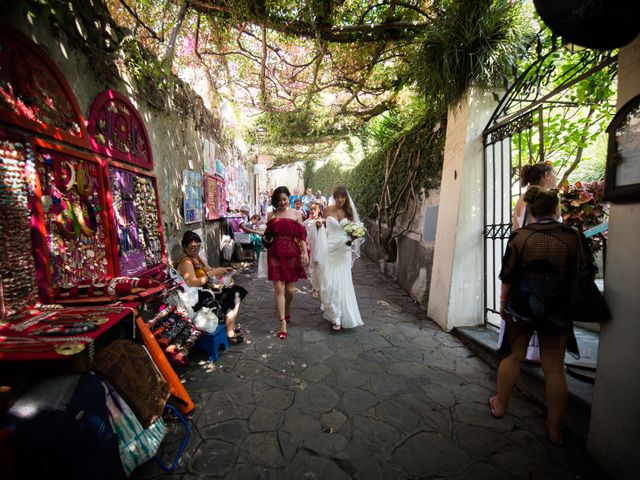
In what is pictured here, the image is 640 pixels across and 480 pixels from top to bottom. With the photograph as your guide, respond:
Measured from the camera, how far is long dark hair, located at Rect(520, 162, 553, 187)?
2.69m

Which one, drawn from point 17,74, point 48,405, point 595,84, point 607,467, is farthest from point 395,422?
point 595,84

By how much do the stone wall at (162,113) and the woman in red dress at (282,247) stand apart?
1.59 meters

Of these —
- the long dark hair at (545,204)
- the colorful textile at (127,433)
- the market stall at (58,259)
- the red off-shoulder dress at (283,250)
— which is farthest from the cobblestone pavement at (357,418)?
the long dark hair at (545,204)

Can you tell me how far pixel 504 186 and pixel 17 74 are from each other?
4.77 metres

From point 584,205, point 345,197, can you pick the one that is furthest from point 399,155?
point 584,205

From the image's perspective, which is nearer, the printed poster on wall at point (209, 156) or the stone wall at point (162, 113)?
the stone wall at point (162, 113)

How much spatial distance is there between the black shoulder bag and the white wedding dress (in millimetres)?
2485

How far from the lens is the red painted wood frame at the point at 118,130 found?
278 cm

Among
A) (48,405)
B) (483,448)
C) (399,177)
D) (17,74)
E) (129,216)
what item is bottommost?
(483,448)

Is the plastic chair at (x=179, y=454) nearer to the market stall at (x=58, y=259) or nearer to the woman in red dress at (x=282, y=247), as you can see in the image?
the market stall at (x=58, y=259)

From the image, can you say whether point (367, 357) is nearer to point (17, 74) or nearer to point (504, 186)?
point (504, 186)

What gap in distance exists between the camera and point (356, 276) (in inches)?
283

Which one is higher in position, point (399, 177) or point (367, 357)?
point (399, 177)

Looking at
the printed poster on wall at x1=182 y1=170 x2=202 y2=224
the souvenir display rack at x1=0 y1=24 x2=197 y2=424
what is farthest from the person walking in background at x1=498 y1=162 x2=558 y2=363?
the printed poster on wall at x1=182 y1=170 x2=202 y2=224
